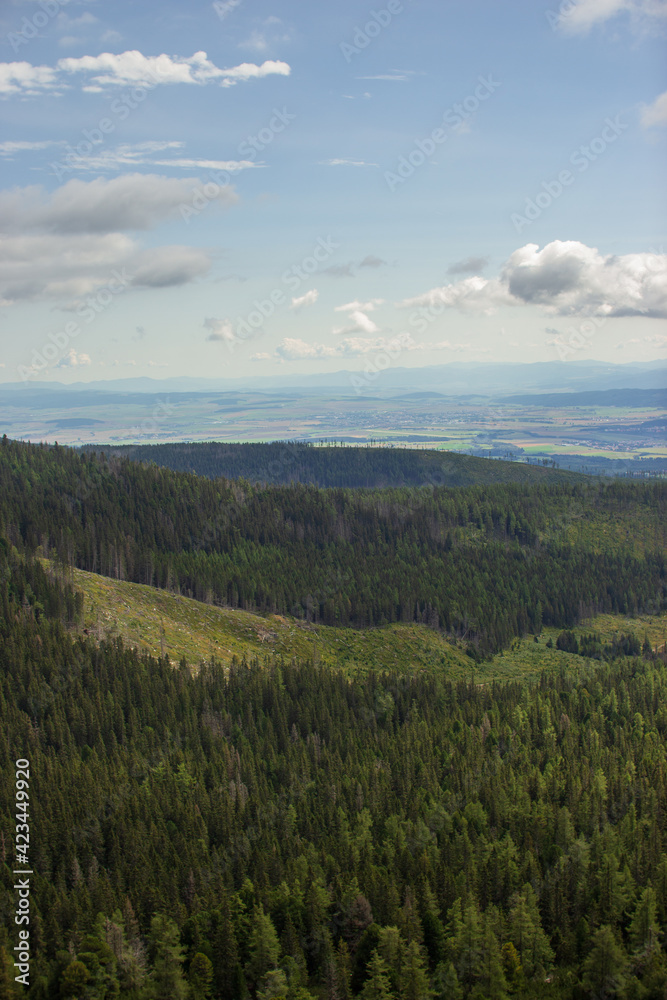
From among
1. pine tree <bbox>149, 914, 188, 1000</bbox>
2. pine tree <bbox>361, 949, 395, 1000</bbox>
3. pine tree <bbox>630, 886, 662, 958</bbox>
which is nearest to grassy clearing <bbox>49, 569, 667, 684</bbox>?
pine tree <bbox>149, 914, 188, 1000</bbox>

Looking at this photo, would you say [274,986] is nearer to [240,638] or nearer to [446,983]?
[446,983]

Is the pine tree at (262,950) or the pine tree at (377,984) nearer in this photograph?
the pine tree at (377,984)

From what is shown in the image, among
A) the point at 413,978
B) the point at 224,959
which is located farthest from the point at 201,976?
the point at 413,978

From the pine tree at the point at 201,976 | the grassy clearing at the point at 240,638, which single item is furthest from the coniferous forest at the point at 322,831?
the grassy clearing at the point at 240,638

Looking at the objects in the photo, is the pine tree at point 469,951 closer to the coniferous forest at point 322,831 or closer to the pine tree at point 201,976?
the coniferous forest at point 322,831

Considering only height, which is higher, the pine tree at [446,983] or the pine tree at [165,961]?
the pine tree at [165,961]

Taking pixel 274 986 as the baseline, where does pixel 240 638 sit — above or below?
above

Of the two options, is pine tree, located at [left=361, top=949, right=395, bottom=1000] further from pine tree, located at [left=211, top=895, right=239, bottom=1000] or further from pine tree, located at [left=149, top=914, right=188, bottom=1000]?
pine tree, located at [left=149, top=914, right=188, bottom=1000]
